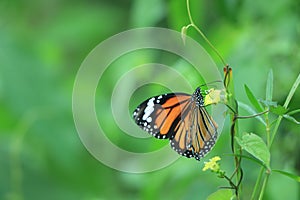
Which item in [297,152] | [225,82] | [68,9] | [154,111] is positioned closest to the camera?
[225,82]

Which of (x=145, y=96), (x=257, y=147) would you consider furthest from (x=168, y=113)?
(x=145, y=96)

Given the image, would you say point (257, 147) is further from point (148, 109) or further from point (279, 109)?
point (148, 109)

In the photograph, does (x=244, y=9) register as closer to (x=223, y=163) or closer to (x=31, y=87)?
(x=223, y=163)

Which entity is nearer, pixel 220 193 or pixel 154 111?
pixel 220 193

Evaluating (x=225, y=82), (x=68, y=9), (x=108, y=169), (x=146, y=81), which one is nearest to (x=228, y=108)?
(x=225, y=82)

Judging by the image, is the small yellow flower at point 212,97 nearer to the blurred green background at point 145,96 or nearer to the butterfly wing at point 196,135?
the butterfly wing at point 196,135
